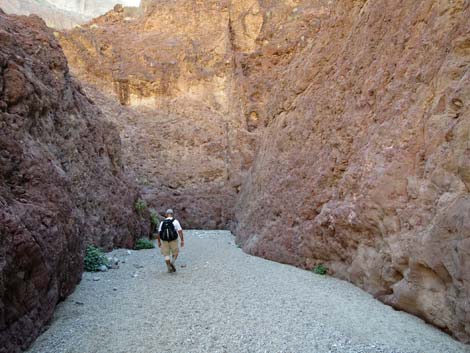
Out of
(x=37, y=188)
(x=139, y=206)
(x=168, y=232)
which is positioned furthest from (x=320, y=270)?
(x=139, y=206)

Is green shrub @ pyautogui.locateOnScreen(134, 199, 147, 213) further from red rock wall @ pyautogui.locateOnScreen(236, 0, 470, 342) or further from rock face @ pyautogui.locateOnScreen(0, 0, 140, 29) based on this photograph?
rock face @ pyautogui.locateOnScreen(0, 0, 140, 29)

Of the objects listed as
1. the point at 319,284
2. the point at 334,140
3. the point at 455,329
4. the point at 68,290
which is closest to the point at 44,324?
the point at 68,290

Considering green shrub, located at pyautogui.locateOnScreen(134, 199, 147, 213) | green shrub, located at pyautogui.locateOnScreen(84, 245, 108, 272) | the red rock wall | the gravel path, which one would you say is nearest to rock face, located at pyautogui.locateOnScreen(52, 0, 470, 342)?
the red rock wall

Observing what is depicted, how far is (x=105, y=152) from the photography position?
11.1m

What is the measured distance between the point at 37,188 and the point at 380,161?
18.0ft

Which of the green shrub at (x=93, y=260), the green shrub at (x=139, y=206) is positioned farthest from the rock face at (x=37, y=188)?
the green shrub at (x=139, y=206)

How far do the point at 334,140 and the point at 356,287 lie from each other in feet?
10.8

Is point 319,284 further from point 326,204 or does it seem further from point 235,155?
point 235,155

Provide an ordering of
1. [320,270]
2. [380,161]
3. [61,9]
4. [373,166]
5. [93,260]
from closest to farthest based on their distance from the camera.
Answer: [380,161] < [373,166] < [320,270] < [93,260] < [61,9]

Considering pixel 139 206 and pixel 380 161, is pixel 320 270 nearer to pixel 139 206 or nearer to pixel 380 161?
pixel 380 161

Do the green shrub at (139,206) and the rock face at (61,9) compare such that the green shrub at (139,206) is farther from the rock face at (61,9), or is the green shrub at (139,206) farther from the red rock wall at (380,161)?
the rock face at (61,9)

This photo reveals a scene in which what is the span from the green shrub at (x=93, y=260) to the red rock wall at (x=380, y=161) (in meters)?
4.11

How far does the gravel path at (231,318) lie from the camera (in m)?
3.85

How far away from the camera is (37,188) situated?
4672 millimetres
